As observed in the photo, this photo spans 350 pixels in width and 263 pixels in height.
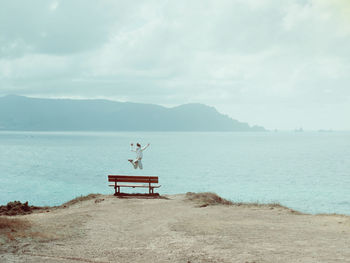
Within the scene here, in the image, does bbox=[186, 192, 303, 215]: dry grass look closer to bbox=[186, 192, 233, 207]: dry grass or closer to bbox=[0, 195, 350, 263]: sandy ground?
bbox=[186, 192, 233, 207]: dry grass

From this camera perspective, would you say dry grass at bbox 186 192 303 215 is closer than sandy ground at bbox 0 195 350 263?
No

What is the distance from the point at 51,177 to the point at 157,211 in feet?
127

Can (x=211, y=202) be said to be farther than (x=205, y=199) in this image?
No

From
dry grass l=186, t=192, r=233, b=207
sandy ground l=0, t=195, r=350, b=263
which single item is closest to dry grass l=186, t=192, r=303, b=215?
dry grass l=186, t=192, r=233, b=207

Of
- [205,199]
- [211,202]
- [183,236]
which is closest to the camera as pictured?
[183,236]

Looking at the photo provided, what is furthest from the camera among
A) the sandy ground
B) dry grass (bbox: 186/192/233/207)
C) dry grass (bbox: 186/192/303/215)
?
dry grass (bbox: 186/192/233/207)

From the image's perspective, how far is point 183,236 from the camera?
39.8 ft

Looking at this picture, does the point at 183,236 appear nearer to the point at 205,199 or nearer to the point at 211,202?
the point at 211,202

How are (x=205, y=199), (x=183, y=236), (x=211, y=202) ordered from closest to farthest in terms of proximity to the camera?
1. (x=183, y=236)
2. (x=211, y=202)
3. (x=205, y=199)

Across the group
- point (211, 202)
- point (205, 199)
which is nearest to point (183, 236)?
point (211, 202)

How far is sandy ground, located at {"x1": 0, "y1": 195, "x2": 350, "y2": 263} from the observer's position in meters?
9.92

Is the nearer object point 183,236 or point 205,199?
point 183,236

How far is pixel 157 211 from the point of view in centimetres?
1656

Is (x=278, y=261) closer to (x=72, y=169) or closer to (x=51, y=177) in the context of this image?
(x=51, y=177)
